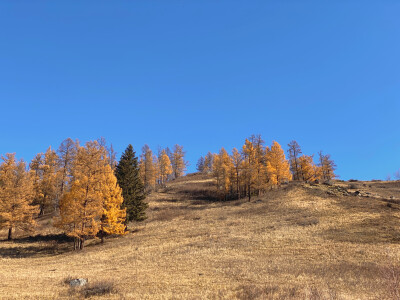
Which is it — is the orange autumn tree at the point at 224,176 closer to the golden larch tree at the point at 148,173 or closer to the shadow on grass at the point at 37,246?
the golden larch tree at the point at 148,173

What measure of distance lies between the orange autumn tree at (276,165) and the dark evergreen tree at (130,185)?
30.4 m

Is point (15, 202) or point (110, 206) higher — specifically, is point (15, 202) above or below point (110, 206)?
above

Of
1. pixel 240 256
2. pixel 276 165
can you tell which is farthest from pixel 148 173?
pixel 240 256

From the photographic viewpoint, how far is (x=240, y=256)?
21.6 meters

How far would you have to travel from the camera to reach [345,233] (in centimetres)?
2714

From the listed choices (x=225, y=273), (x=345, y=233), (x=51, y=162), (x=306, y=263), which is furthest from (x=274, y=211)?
(x=51, y=162)

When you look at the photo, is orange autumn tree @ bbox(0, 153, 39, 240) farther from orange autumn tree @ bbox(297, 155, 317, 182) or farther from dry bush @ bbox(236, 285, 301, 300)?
orange autumn tree @ bbox(297, 155, 317, 182)

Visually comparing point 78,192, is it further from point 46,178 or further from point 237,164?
point 237,164

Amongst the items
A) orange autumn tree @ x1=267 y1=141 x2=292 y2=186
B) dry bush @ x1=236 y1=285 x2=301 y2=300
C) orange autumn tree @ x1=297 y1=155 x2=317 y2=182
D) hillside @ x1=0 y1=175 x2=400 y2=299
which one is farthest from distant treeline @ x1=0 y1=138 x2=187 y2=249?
orange autumn tree @ x1=297 y1=155 x2=317 y2=182

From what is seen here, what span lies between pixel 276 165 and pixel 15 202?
5284 centimetres

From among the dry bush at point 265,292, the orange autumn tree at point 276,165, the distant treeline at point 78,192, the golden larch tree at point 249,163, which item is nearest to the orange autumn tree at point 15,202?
the distant treeline at point 78,192

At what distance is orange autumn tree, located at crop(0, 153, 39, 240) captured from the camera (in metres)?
37.7

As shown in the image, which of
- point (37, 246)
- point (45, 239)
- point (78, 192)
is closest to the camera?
point (78, 192)

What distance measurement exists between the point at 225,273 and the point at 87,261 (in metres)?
14.4
